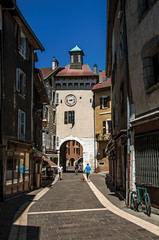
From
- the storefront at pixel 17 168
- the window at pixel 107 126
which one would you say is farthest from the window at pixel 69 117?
the storefront at pixel 17 168

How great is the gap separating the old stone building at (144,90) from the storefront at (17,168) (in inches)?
250

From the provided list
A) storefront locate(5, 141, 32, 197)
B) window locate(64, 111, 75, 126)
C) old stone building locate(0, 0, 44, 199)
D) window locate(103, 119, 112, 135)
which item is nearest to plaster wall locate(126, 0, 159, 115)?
old stone building locate(0, 0, 44, 199)

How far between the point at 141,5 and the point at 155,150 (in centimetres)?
518

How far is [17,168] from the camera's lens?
46.6ft

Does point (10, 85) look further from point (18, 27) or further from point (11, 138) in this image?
point (18, 27)

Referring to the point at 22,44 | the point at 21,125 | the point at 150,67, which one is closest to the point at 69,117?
the point at 22,44

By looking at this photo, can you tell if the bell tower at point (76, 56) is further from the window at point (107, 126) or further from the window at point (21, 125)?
the window at point (21, 125)

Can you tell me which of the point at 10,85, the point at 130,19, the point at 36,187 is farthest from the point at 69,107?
the point at 130,19

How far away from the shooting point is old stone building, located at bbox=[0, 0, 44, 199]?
12.5 metres

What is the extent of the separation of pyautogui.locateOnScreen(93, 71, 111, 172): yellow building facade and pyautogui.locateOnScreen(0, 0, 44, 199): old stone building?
18.5 m

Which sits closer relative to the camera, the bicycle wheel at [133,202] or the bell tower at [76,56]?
the bicycle wheel at [133,202]

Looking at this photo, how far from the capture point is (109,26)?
17.1 metres

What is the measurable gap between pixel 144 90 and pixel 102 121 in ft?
86.6

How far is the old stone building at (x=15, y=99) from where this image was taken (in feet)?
41.1
